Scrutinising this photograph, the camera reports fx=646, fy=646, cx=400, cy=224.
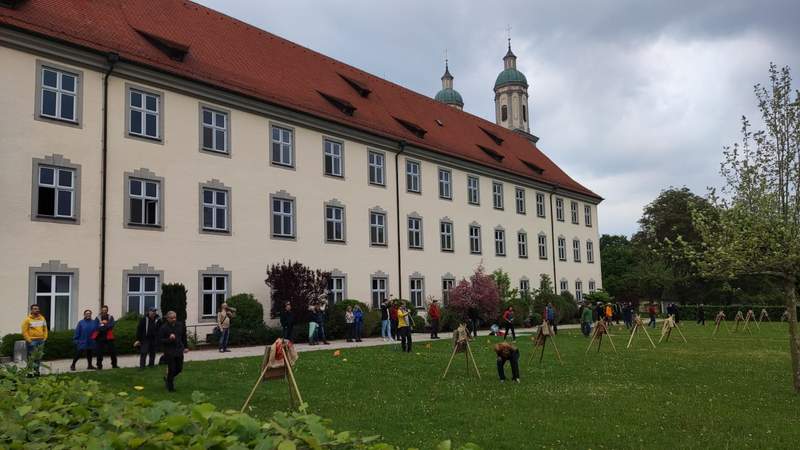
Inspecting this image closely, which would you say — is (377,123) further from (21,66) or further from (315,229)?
(21,66)

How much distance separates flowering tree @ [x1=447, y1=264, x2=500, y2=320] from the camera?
33.8 m

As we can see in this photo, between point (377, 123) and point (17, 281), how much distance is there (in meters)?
18.8

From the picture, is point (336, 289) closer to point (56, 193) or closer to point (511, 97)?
point (56, 193)

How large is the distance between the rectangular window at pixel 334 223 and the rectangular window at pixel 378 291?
10.1ft

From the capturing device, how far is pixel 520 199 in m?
44.5

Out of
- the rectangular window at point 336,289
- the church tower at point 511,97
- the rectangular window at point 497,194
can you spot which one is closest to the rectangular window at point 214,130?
the rectangular window at point 336,289

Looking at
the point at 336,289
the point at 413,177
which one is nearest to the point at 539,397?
the point at 336,289

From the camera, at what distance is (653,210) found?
69.7m

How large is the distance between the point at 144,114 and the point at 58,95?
294 cm

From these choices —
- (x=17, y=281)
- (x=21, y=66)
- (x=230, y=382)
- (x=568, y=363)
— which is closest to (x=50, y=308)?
(x=17, y=281)

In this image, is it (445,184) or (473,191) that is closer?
(445,184)

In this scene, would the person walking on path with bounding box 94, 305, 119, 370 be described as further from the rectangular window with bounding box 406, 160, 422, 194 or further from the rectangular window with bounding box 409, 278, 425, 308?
the rectangular window with bounding box 406, 160, 422, 194

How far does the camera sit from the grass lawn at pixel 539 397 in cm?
871

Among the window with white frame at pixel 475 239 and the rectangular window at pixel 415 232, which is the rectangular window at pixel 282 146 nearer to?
the rectangular window at pixel 415 232
